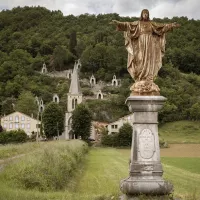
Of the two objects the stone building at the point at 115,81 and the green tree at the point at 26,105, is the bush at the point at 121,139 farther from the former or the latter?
the stone building at the point at 115,81

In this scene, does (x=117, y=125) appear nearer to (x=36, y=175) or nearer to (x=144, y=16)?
(x=36, y=175)

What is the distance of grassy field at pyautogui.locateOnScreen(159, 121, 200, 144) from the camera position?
77.9 m

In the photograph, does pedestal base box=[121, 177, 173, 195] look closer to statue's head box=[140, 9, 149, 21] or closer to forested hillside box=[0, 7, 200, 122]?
statue's head box=[140, 9, 149, 21]

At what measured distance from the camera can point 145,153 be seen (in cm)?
1075

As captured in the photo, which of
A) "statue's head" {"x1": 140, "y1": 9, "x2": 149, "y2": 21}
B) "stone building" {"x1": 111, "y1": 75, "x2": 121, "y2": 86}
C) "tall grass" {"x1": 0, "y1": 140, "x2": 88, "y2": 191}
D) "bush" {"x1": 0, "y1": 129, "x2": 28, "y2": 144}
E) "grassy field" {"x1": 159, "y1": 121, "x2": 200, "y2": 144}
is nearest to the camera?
"statue's head" {"x1": 140, "y1": 9, "x2": 149, "y2": 21}

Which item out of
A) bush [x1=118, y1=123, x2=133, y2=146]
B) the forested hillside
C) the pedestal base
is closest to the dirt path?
bush [x1=118, y1=123, x2=133, y2=146]

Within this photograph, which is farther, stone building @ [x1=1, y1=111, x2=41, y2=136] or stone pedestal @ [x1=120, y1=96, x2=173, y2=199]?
stone building @ [x1=1, y1=111, x2=41, y2=136]

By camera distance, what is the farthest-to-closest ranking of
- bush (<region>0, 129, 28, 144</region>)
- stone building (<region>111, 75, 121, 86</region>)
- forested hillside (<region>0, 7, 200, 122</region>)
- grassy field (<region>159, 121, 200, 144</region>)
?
stone building (<region>111, 75, 121, 86</region>)
forested hillside (<region>0, 7, 200, 122</region>)
grassy field (<region>159, 121, 200, 144</region>)
bush (<region>0, 129, 28, 144</region>)

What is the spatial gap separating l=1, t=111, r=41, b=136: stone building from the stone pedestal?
8528 cm

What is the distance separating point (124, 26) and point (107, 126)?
86858mm

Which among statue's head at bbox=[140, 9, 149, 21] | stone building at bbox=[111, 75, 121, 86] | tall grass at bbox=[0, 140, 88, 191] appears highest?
stone building at bbox=[111, 75, 121, 86]

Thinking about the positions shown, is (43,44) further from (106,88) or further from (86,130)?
(86,130)

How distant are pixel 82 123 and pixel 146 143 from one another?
67.6 metres

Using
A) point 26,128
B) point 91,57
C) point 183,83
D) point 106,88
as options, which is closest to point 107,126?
point 26,128
